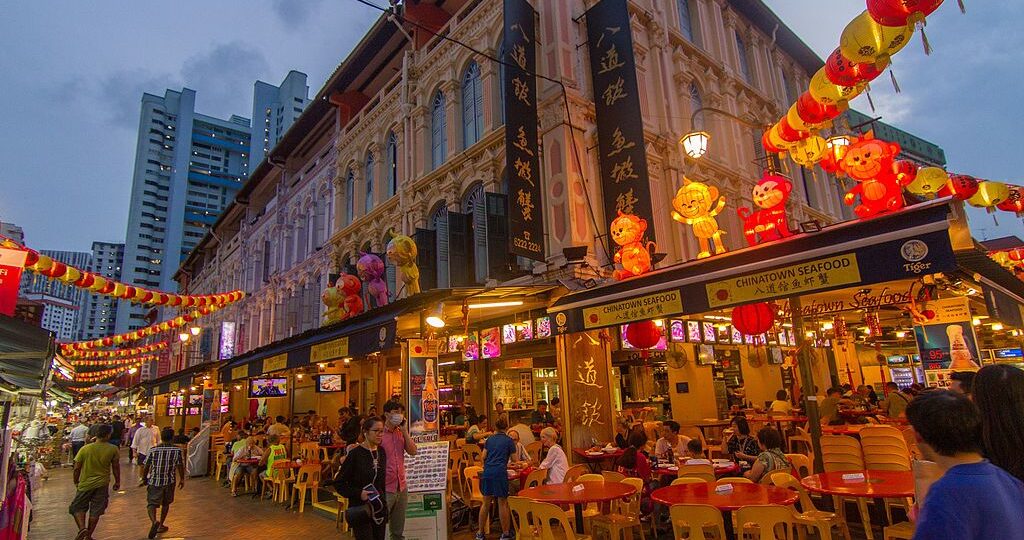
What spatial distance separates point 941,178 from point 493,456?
11.1 meters

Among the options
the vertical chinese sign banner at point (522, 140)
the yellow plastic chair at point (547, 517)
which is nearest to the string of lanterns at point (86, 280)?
the vertical chinese sign banner at point (522, 140)

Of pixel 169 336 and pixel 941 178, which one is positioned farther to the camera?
pixel 169 336

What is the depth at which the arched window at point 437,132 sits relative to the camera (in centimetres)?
1800

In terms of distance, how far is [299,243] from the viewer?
2727 centimetres

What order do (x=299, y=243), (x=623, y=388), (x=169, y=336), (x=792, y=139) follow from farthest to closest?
(x=169, y=336), (x=299, y=243), (x=623, y=388), (x=792, y=139)

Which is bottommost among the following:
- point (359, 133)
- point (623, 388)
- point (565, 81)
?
point (623, 388)

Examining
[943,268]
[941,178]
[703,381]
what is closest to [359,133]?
[703,381]

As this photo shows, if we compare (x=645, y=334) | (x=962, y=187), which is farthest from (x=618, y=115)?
(x=962, y=187)

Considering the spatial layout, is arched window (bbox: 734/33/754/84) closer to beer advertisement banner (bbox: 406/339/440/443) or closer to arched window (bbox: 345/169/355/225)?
arched window (bbox: 345/169/355/225)

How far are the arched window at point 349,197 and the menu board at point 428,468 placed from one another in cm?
1670

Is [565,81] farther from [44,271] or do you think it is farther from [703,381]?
[44,271]

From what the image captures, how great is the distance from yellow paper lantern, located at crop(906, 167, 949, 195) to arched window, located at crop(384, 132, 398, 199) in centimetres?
1572

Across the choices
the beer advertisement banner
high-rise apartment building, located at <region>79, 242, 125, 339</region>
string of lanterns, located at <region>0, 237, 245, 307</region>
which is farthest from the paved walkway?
high-rise apartment building, located at <region>79, 242, 125, 339</region>

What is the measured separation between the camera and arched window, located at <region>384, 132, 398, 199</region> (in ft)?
67.4
